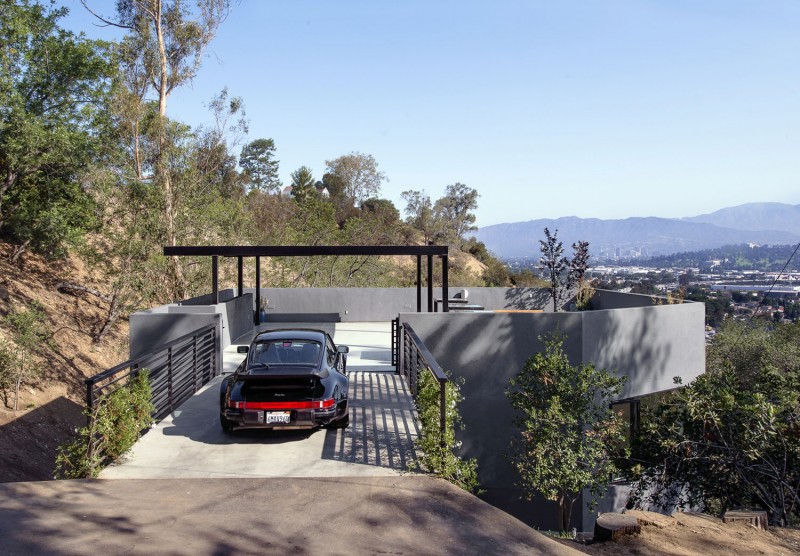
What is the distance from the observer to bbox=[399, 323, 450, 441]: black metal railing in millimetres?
7074

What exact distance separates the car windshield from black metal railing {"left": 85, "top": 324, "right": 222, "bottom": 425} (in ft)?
4.55

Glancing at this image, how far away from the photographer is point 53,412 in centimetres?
1944

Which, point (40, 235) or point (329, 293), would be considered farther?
point (40, 235)

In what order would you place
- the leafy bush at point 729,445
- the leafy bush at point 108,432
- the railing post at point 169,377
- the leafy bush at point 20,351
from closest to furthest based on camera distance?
the leafy bush at point 108,432 → the leafy bush at point 729,445 → the railing post at point 169,377 → the leafy bush at point 20,351

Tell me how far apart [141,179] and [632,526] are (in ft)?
86.1

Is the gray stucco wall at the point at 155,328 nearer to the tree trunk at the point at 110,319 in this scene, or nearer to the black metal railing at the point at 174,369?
the black metal railing at the point at 174,369

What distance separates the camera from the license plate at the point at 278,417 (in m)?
7.94

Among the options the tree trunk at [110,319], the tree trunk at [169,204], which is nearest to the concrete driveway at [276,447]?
the tree trunk at [110,319]

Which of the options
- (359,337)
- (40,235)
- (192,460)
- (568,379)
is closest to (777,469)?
(568,379)

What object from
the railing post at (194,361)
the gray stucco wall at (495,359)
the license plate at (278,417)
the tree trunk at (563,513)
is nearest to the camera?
the license plate at (278,417)

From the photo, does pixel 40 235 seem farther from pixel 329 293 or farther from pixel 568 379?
pixel 568 379

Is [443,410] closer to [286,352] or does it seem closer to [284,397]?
[284,397]

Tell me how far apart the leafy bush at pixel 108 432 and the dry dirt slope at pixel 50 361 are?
7676 millimetres

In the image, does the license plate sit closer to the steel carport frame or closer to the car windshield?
the car windshield
